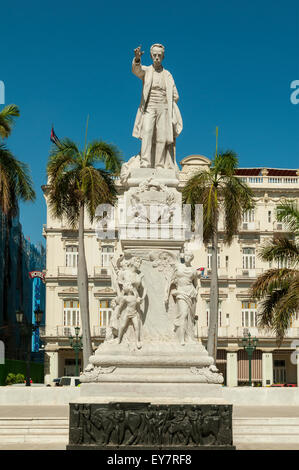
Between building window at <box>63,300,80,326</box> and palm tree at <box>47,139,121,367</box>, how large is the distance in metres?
23.2

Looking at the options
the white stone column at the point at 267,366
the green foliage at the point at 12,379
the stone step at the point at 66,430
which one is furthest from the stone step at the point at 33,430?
the white stone column at the point at 267,366

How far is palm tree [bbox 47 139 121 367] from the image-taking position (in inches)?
1086

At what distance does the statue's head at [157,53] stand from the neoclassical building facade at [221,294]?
3642 cm

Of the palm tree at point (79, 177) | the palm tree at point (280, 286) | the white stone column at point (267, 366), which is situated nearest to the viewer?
the palm tree at point (280, 286)

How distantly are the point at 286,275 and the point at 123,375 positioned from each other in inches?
556

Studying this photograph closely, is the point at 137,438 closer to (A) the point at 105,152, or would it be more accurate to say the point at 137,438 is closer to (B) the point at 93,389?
(B) the point at 93,389

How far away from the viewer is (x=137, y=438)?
10.4m

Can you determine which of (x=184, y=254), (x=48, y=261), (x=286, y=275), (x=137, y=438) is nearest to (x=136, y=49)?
(x=184, y=254)

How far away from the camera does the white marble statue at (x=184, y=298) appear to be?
12344mm

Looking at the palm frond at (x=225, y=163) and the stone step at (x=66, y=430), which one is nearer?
the stone step at (x=66, y=430)

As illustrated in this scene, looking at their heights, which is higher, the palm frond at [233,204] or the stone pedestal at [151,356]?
the palm frond at [233,204]

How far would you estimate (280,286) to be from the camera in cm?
2509

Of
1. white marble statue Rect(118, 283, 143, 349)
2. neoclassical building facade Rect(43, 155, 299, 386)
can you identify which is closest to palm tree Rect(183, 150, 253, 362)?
white marble statue Rect(118, 283, 143, 349)

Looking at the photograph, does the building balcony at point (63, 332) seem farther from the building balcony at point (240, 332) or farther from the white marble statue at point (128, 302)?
the white marble statue at point (128, 302)
